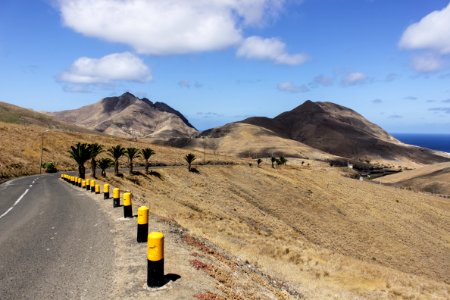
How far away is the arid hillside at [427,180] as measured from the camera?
114 metres

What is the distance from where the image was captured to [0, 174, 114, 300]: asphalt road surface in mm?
9664

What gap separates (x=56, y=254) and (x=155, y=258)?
4.77m

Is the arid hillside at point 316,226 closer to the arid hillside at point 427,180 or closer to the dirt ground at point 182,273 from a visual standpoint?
the dirt ground at point 182,273

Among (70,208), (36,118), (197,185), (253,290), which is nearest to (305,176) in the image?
(197,185)

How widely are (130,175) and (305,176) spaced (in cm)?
4086

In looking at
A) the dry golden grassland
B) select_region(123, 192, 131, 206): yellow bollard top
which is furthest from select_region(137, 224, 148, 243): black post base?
select_region(123, 192, 131, 206): yellow bollard top

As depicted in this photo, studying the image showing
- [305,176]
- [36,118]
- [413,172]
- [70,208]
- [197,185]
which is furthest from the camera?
[36,118]

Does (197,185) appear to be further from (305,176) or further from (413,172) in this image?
(413,172)

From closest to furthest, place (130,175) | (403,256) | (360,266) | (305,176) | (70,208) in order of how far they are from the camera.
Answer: (70,208), (360,266), (403,256), (130,175), (305,176)

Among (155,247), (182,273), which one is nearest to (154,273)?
(155,247)

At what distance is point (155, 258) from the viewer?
31.3 ft

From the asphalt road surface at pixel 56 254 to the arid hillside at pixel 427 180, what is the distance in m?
109

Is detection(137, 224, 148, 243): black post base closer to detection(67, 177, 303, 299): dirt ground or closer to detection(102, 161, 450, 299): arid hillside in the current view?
detection(67, 177, 303, 299): dirt ground

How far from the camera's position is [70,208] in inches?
862
